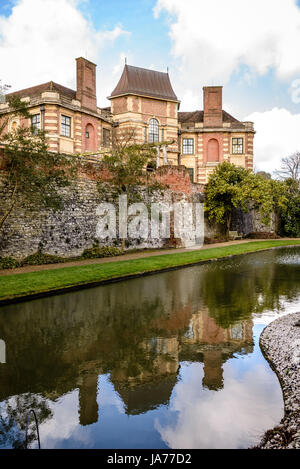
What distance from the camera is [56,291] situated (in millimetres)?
11844

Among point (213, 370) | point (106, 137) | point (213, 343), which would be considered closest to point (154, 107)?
point (106, 137)

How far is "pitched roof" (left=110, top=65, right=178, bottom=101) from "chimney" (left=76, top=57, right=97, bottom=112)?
12.0ft

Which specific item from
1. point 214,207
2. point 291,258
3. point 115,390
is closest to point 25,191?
point 115,390

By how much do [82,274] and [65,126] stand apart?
796 inches

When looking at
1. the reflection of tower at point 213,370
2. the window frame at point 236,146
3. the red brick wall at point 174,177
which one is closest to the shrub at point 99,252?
the red brick wall at point 174,177

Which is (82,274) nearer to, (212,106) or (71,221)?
(71,221)

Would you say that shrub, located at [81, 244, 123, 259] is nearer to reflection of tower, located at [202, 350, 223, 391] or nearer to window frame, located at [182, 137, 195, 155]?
reflection of tower, located at [202, 350, 223, 391]

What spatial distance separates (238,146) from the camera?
41.5 meters

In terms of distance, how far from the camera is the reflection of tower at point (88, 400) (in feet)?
15.6

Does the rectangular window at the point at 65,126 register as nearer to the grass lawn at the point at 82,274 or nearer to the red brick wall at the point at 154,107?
the red brick wall at the point at 154,107

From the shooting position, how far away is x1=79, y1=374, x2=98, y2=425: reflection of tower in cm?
475

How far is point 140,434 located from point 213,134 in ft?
132

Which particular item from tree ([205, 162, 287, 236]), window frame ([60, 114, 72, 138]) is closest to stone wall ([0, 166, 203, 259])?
tree ([205, 162, 287, 236])
